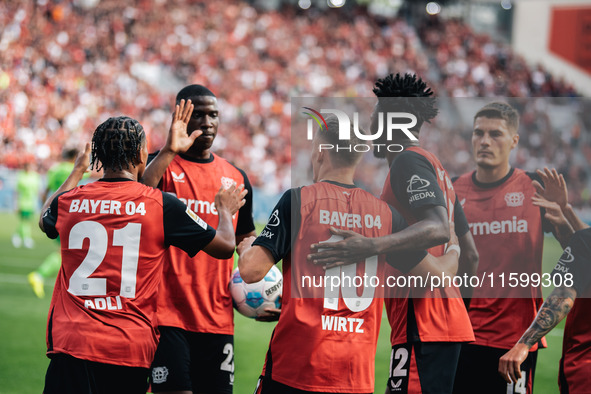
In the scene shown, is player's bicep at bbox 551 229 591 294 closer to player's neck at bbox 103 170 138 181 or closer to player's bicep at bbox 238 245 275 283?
player's bicep at bbox 238 245 275 283

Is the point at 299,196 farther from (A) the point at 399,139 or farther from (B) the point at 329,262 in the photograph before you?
(A) the point at 399,139

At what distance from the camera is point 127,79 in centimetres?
2678

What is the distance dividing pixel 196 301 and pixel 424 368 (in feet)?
5.27

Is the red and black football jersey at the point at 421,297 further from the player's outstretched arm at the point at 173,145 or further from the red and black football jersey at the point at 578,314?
the player's outstretched arm at the point at 173,145

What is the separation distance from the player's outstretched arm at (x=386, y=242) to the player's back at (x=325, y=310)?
2.0 inches

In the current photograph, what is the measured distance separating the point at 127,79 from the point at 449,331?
2485 cm

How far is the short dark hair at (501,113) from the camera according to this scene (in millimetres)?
4742

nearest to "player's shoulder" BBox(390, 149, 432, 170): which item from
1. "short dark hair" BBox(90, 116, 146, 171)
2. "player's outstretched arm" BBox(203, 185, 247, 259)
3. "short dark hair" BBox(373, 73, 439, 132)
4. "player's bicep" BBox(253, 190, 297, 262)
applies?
"short dark hair" BBox(373, 73, 439, 132)

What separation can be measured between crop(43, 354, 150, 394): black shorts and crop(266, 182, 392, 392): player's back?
0.76 m

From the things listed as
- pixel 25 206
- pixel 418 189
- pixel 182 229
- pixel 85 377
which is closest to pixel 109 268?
pixel 182 229

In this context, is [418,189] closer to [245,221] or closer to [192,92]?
[245,221]

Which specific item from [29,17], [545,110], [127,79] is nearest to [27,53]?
[29,17]

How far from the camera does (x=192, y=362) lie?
178 inches

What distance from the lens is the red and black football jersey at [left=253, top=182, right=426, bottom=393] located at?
3346 millimetres
